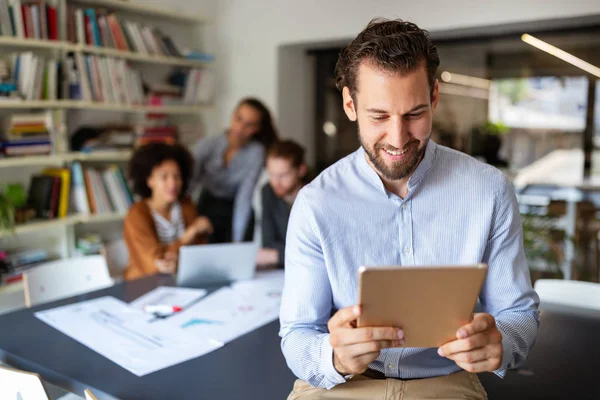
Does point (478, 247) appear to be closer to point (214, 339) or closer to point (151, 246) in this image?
point (214, 339)

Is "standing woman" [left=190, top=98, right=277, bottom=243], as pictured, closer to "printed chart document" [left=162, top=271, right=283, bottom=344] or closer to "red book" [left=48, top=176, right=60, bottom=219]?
"red book" [left=48, top=176, right=60, bottom=219]

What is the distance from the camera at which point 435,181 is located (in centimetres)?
138

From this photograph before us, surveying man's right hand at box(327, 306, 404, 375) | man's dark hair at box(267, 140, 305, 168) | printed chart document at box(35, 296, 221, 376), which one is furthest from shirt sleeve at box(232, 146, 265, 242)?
man's right hand at box(327, 306, 404, 375)

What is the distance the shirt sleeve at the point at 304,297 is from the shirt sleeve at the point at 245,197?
2.28 m

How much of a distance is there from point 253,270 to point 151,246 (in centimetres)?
55

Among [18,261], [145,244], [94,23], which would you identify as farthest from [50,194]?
[145,244]

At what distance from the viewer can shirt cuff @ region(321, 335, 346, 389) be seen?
1.22m

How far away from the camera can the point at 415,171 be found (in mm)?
1361

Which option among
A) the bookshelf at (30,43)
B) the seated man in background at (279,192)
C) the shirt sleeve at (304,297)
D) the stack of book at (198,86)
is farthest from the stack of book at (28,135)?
the shirt sleeve at (304,297)

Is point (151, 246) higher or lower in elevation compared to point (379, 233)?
lower

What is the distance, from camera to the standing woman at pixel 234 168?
3.57 meters

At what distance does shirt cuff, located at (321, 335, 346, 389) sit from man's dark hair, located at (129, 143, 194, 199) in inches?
76.7

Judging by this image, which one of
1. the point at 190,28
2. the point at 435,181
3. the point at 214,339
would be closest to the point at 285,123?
the point at 190,28

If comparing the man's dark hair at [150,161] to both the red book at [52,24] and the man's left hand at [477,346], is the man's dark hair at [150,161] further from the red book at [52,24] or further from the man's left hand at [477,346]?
the man's left hand at [477,346]
